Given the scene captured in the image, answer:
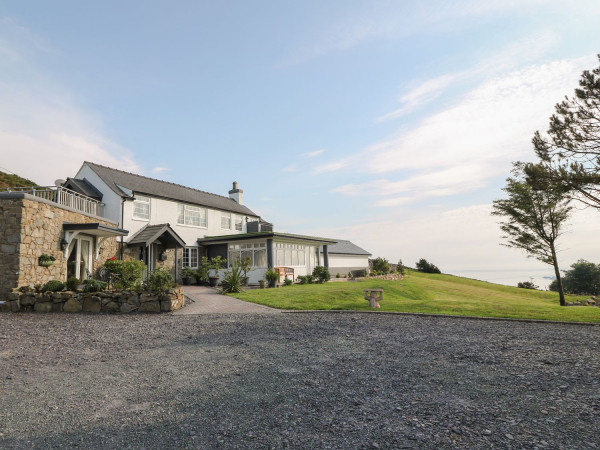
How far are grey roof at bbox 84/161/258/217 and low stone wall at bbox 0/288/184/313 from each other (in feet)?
31.2

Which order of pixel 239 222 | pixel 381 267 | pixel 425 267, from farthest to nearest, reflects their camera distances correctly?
pixel 425 267 → pixel 381 267 → pixel 239 222

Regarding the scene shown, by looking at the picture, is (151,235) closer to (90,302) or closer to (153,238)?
(153,238)

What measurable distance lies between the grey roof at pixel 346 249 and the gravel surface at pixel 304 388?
96.8ft

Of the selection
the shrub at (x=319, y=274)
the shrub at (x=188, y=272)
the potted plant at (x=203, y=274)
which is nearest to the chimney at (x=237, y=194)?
the potted plant at (x=203, y=274)

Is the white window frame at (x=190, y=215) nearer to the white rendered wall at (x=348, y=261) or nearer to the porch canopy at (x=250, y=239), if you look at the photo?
the porch canopy at (x=250, y=239)

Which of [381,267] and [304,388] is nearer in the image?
[304,388]

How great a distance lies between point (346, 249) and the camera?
135ft

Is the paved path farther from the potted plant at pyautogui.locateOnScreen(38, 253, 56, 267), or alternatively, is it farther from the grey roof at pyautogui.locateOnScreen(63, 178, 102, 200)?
the grey roof at pyautogui.locateOnScreen(63, 178, 102, 200)

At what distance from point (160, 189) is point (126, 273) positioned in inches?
456

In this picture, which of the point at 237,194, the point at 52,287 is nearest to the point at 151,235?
the point at 52,287

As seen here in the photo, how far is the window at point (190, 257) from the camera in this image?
24.7m

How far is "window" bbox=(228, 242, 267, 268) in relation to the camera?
2436cm

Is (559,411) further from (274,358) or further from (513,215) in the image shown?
(513,215)

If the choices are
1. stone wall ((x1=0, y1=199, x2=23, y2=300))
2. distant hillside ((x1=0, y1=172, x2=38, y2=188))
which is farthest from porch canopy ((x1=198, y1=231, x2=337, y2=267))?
distant hillside ((x1=0, y1=172, x2=38, y2=188))
